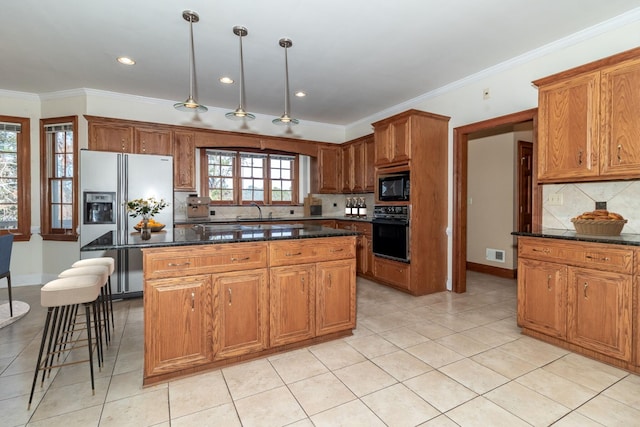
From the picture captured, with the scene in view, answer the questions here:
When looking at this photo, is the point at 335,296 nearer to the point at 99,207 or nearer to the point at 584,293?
the point at 584,293

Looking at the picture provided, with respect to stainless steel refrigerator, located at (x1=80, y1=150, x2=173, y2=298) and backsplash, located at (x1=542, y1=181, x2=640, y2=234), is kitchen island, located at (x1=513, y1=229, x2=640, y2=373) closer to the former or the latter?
backsplash, located at (x1=542, y1=181, x2=640, y2=234)

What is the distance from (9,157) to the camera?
4469 millimetres

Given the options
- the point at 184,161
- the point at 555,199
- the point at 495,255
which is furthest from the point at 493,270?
the point at 184,161

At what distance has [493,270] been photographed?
519 cm

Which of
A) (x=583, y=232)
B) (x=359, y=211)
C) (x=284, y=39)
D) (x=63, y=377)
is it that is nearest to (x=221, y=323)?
(x=63, y=377)

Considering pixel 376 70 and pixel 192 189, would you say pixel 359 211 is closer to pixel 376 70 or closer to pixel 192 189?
pixel 376 70

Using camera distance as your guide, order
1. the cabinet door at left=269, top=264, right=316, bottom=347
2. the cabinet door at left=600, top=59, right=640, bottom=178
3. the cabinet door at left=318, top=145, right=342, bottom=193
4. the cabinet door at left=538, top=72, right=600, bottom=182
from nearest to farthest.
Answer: the cabinet door at left=600, top=59, right=640, bottom=178, the cabinet door at left=269, top=264, right=316, bottom=347, the cabinet door at left=538, top=72, right=600, bottom=182, the cabinet door at left=318, top=145, right=342, bottom=193

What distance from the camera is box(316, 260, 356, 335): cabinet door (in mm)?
2627

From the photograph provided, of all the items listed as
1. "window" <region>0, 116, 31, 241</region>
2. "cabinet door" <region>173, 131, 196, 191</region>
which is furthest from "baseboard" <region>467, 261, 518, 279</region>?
"window" <region>0, 116, 31, 241</region>

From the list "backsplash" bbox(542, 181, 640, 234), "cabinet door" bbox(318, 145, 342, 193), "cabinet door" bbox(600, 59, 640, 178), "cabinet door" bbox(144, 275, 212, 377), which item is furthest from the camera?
"cabinet door" bbox(318, 145, 342, 193)

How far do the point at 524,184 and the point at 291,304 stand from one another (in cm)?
454

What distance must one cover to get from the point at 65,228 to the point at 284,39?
4247 millimetres

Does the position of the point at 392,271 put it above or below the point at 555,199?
below

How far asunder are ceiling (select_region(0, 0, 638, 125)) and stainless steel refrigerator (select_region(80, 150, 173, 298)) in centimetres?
107
